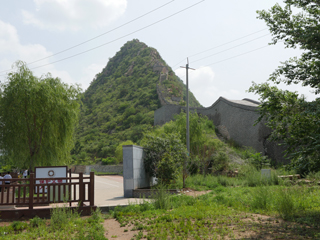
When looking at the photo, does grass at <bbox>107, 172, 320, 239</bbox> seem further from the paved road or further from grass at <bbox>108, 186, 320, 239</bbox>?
the paved road

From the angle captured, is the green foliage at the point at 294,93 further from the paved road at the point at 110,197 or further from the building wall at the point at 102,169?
the building wall at the point at 102,169

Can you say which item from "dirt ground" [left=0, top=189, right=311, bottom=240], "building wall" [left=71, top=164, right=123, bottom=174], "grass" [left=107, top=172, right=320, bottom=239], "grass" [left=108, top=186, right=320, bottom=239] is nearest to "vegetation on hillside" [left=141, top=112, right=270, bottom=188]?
"grass" [left=107, top=172, right=320, bottom=239]

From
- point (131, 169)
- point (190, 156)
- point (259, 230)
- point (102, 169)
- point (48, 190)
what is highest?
point (190, 156)

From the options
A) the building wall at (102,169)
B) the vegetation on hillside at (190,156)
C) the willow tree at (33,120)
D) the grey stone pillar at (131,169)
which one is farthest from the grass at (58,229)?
the building wall at (102,169)

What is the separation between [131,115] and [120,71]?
4840 cm

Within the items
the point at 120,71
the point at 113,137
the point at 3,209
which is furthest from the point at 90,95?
the point at 3,209

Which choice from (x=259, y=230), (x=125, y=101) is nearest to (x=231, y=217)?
(x=259, y=230)

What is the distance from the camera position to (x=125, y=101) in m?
87.5

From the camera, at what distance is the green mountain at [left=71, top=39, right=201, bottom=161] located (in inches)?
2498

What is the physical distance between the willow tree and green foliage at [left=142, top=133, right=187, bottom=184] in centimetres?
458

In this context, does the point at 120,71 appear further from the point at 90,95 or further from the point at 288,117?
the point at 288,117

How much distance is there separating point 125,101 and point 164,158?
74.3m

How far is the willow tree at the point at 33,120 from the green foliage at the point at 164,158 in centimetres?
458

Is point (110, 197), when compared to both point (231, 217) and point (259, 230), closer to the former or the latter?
point (231, 217)
